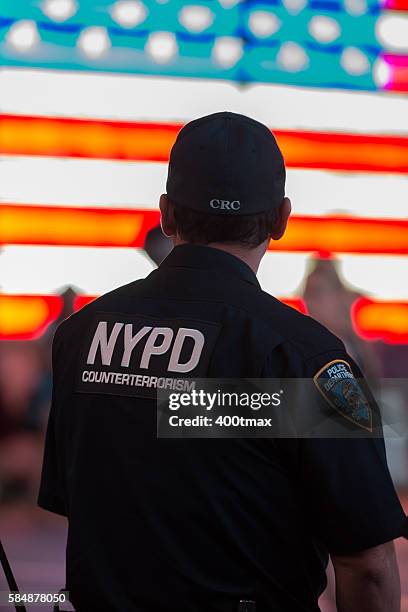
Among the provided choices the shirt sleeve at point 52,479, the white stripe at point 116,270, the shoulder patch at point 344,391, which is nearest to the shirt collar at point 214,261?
the shoulder patch at point 344,391

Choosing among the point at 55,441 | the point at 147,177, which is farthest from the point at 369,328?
the point at 55,441

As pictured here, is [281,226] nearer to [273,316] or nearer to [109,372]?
[273,316]

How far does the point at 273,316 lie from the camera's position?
2.59ft

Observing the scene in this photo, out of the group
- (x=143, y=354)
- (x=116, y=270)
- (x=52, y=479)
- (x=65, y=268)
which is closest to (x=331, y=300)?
(x=116, y=270)

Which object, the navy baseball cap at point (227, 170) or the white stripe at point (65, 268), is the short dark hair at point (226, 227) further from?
→ the white stripe at point (65, 268)

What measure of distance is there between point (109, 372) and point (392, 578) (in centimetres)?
31

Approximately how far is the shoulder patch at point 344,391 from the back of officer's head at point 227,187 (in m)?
0.14

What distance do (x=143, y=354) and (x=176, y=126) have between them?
1.95 meters

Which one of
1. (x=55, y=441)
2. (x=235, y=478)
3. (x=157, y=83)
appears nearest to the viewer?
(x=235, y=478)

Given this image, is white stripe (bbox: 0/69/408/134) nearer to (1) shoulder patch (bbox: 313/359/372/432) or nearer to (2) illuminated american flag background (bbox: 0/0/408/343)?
(2) illuminated american flag background (bbox: 0/0/408/343)

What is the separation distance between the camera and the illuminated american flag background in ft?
8.43

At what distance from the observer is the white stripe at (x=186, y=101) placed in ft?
8.48

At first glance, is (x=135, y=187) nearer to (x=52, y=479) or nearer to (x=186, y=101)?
(x=186, y=101)

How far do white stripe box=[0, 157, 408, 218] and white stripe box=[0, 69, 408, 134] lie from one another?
0.14m
